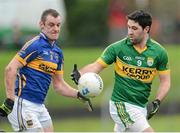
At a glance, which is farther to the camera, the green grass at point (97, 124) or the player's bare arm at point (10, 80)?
the green grass at point (97, 124)

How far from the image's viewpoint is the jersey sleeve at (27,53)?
11758 millimetres

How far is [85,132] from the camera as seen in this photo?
22.2 meters

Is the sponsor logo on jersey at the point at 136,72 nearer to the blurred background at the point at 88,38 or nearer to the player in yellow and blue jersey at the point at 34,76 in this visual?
the player in yellow and blue jersey at the point at 34,76

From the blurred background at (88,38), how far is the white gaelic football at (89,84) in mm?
10212

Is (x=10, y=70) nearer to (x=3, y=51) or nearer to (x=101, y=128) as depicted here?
(x=101, y=128)

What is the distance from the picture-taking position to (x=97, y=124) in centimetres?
2594

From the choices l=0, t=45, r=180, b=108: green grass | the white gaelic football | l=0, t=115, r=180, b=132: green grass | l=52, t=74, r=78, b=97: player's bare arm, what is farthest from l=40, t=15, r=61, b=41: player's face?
l=0, t=45, r=180, b=108: green grass

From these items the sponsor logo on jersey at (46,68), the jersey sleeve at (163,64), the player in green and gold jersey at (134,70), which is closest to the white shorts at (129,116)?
the player in green and gold jersey at (134,70)

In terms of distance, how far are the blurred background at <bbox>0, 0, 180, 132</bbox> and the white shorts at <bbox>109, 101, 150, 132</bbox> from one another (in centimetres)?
978

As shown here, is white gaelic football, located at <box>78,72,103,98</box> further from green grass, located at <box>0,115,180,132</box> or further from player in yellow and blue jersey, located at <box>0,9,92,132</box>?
green grass, located at <box>0,115,180,132</box>

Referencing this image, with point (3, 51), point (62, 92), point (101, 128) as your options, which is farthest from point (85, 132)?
point (3, 51)

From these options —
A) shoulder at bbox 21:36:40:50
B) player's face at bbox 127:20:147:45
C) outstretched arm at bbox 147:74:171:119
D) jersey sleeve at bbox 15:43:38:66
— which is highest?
player's face at bbox 127:20:147:45

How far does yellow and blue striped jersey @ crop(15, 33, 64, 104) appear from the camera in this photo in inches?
467

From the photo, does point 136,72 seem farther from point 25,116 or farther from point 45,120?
point 25,116
